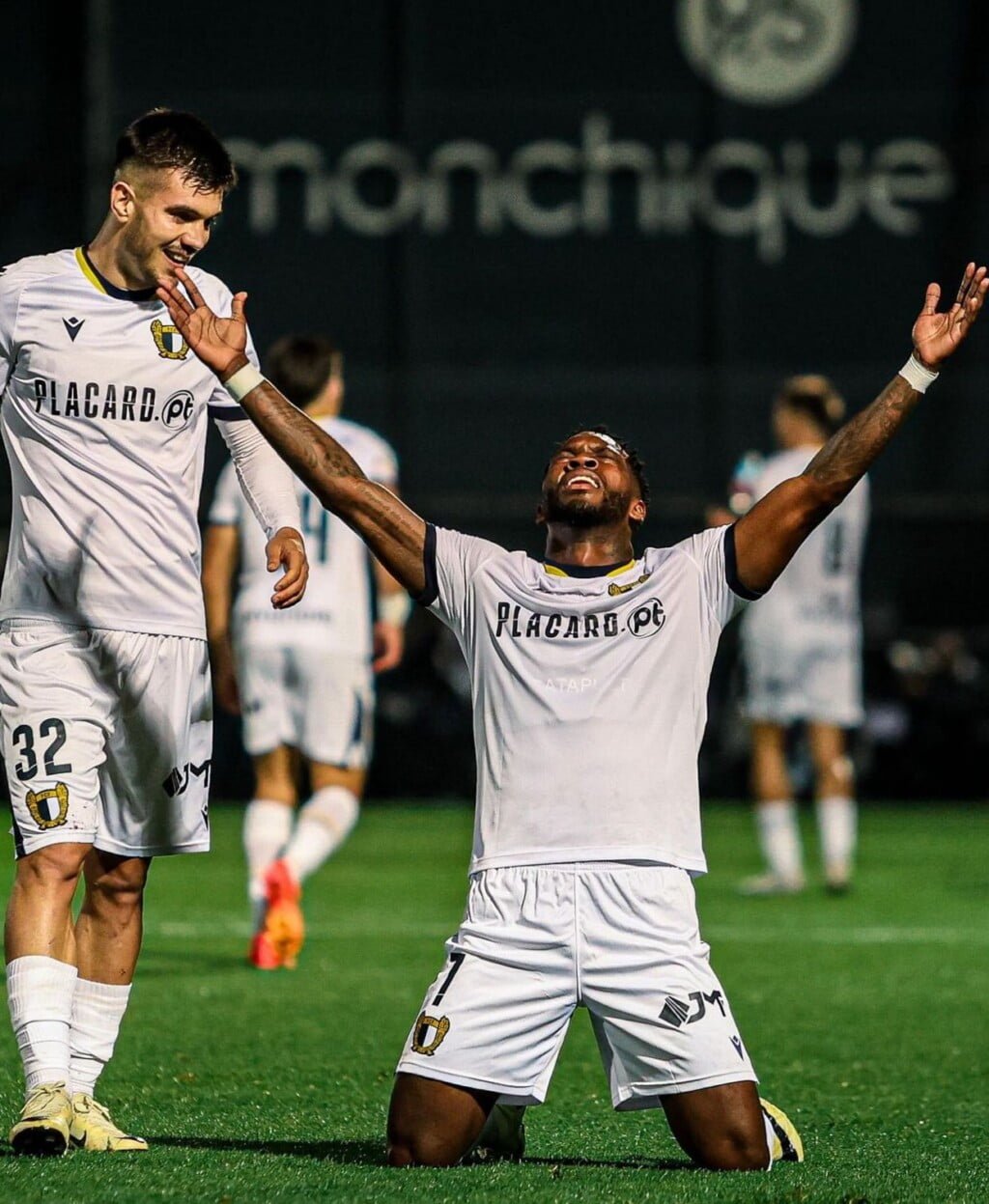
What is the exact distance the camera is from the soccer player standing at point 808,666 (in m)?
10.9

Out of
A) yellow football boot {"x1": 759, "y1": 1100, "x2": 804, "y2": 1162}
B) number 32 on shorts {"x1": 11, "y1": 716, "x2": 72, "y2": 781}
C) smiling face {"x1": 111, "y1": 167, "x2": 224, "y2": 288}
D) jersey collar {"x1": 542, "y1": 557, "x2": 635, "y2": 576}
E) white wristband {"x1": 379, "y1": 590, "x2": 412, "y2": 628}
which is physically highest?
smiling face {"x1": 111, "y1": 167, "x2": 224, "y2": 288}

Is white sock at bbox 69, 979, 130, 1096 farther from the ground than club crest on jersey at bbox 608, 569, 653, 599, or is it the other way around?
Answer: club crest on jersey at bbox 608, 569, 653, 599

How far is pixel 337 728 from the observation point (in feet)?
28.4

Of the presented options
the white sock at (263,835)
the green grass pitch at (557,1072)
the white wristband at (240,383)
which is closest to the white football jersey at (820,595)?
the green grass pitch at (557,1072)

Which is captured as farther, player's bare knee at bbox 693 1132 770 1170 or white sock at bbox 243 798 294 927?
white sock at bbox 243 798 294 927

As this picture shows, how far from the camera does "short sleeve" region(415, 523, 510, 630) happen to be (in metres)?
5.00

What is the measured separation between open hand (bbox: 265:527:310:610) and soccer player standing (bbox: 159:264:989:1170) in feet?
0.43

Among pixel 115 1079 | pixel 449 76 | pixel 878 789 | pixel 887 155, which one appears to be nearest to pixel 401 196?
pixel 449 76

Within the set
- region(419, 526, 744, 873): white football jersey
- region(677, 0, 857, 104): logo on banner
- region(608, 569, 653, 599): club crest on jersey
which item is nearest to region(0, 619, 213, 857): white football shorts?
region(419, 526, 744, 873): white football jersey

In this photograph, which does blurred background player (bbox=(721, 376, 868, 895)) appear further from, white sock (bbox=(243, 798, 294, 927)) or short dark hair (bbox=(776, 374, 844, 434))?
white sock (bbox=(243, 798, 294, 927))

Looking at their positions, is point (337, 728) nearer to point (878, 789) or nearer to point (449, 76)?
point (878, 789)

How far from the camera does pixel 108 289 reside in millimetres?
4988

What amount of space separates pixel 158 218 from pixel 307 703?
396 centimetres

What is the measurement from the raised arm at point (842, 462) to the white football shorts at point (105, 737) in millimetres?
1319
